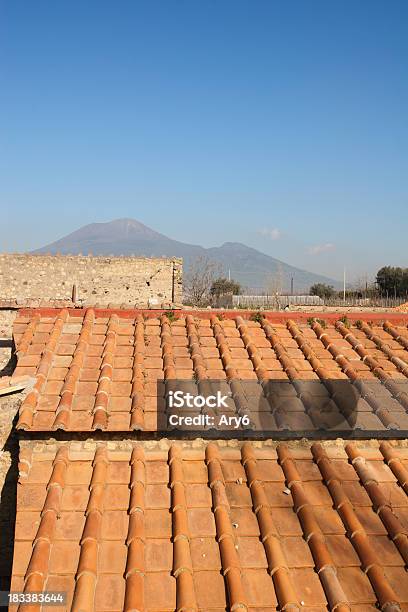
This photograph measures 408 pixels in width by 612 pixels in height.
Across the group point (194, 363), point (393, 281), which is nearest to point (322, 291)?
point (393, 281)

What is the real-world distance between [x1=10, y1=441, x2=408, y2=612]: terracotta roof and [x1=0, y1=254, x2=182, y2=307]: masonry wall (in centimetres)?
2073

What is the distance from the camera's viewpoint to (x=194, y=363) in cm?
527

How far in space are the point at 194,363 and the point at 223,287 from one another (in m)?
41.6

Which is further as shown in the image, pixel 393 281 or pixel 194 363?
pixel 393 281

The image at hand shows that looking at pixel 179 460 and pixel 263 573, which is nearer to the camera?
pixel 263 573

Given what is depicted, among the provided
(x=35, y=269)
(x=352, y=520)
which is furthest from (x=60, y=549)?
(x=35, y=269)

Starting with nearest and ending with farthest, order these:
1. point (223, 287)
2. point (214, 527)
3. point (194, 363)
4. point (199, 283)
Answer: point (214, 527)
point (194, 363)
point (199, 283)
point (223, 287)

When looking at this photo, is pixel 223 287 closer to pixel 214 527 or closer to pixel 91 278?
pixel 91 278

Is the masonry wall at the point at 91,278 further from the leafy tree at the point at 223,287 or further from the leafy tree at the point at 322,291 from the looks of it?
the leafy tree at the point at 322,291

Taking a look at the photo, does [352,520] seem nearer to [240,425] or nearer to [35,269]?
[240,425]

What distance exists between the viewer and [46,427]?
4270 mm

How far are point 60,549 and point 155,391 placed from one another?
5.57 ft

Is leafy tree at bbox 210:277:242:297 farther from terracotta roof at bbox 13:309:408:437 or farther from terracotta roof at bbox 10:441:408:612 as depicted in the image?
terracotta roof at bbox 10:441:408:612

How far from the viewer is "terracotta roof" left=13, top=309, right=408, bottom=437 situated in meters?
4.58
